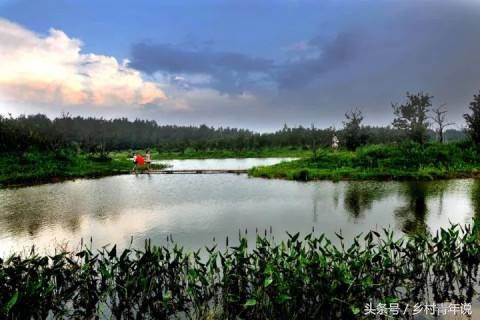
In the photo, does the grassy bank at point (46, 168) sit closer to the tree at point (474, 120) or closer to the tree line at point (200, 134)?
the tree line at point (200, 134)

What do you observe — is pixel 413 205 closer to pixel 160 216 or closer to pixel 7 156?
pixel 160 216

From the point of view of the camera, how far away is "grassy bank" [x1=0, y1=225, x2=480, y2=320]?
205 inches

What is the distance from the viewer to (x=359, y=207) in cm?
1402

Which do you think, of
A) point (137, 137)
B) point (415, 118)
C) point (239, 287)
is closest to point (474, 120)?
point (415, 118)

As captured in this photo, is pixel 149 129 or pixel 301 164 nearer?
pixel 301 164

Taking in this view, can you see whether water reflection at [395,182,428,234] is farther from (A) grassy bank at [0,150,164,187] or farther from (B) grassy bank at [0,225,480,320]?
(A) grassy bank at [0,150,164,187]

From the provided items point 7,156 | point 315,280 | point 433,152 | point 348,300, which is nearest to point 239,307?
point 315,280

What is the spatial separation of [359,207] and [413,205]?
226 cm

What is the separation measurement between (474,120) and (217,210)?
2750cm

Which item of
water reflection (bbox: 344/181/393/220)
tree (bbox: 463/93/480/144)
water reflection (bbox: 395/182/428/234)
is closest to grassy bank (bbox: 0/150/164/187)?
water reflection (bbox: 344/181/393/220)

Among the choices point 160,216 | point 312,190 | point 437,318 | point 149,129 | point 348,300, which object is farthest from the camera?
point 149,129

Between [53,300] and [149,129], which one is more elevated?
[149,129]

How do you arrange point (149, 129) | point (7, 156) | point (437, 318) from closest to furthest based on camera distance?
point (437, 318) → point (7, 156) → point (149, 129)

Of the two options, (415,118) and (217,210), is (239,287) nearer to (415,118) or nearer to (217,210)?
(217,210)
